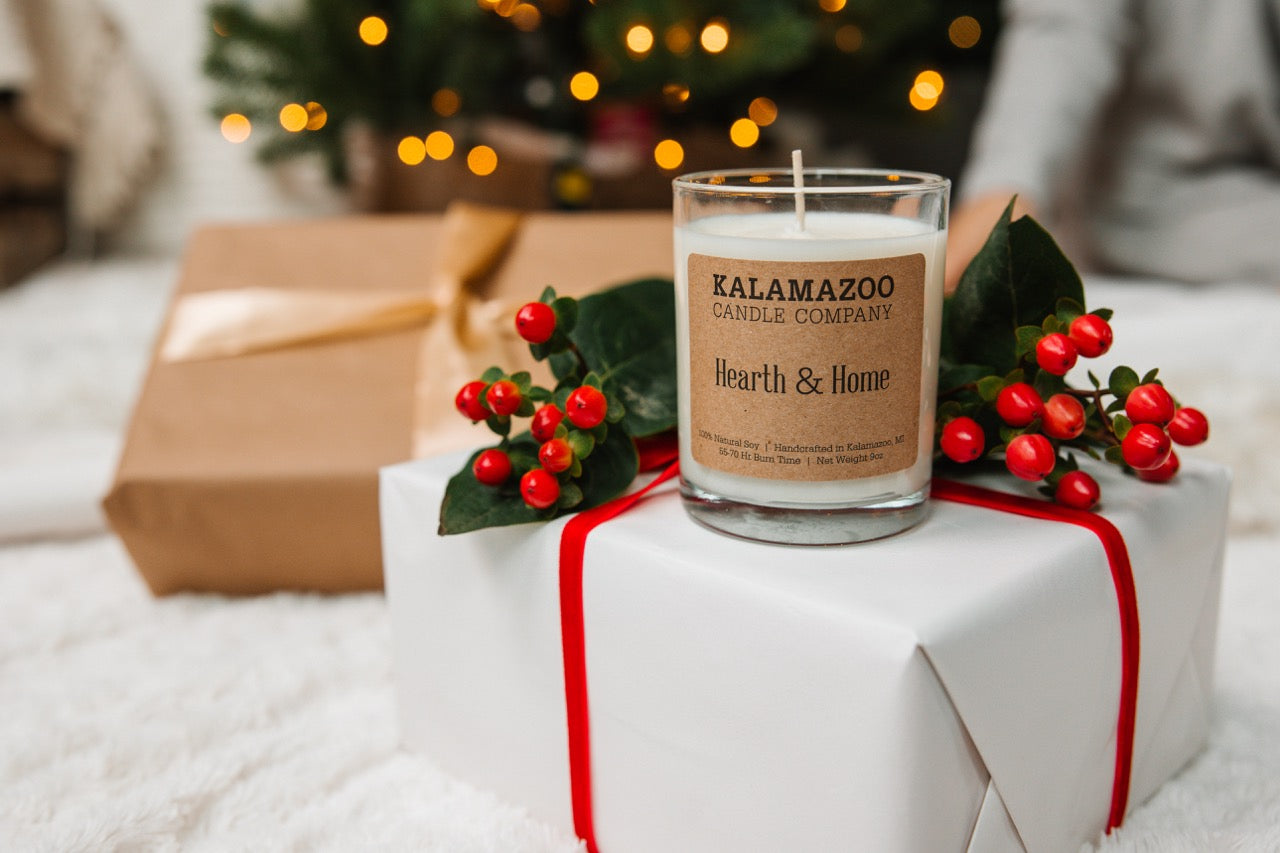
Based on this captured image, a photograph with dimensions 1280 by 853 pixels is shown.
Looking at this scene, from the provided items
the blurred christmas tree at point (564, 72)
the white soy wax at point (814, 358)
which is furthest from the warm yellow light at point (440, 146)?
the white soy wax at point (814, 358)

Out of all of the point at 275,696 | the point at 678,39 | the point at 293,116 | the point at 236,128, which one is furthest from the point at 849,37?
the point at 275,696

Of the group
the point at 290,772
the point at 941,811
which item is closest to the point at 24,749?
the point at 290,772

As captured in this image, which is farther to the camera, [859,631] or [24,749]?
[24,749]

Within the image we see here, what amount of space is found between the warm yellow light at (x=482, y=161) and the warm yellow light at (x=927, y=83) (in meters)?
0.56

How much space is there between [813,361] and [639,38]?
35.3 inches

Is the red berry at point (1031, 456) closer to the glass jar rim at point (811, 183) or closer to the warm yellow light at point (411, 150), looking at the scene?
the glass jar rim at point (811, 183)

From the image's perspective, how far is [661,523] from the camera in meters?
0.47

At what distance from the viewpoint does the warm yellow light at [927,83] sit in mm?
1376

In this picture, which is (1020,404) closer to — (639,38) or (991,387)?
(991,387)

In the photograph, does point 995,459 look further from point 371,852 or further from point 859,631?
point 371,852

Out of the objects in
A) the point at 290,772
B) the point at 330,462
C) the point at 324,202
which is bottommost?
the point at 290,772

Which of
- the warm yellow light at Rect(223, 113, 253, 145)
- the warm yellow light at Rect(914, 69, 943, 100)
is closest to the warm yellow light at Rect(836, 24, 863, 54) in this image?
the warm yellow light at Rect(914, 69, 943, 100)

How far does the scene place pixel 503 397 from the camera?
0.47 meters

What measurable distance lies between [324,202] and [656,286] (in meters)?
1.09
